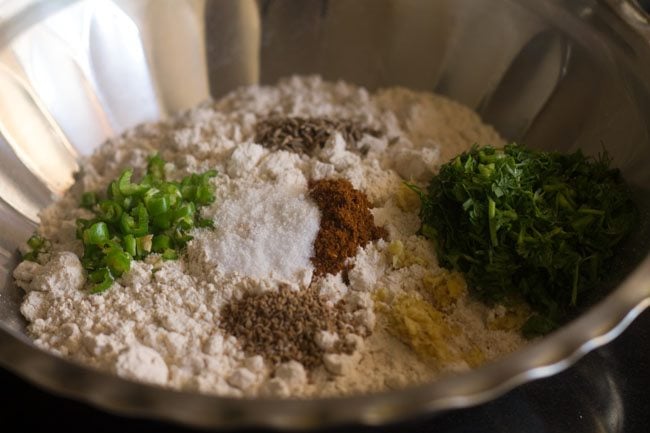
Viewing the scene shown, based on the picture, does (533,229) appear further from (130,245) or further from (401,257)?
(130,245)

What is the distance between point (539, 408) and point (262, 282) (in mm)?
862

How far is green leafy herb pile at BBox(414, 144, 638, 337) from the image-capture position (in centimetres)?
192

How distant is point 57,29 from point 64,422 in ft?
4.55

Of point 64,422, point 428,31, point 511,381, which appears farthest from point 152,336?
point 428,31

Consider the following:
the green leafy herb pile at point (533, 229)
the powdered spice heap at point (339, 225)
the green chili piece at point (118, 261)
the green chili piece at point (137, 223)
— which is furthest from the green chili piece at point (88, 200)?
the green leafy herb pile at point (533, 229)

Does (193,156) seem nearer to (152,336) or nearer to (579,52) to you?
(152,336)

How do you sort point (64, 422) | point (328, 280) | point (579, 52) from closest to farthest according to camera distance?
point (64, 422) < point (328, 280) < point (579, 52)

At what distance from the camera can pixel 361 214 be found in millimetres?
2078

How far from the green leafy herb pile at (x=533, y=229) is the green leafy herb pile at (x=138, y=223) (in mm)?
755

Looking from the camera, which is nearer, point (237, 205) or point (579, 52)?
point (237, 205)

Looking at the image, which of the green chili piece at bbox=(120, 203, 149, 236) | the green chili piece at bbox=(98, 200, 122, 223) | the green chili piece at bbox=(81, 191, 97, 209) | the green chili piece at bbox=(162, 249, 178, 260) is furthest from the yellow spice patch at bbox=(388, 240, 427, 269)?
the green chili piece at bbox=(81, 191, 97, 209)

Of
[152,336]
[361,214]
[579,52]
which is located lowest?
[152,336]

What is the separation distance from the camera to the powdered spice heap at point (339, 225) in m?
2.00

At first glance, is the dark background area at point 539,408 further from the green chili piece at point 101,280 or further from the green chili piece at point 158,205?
the green chili piece at point 158,205
